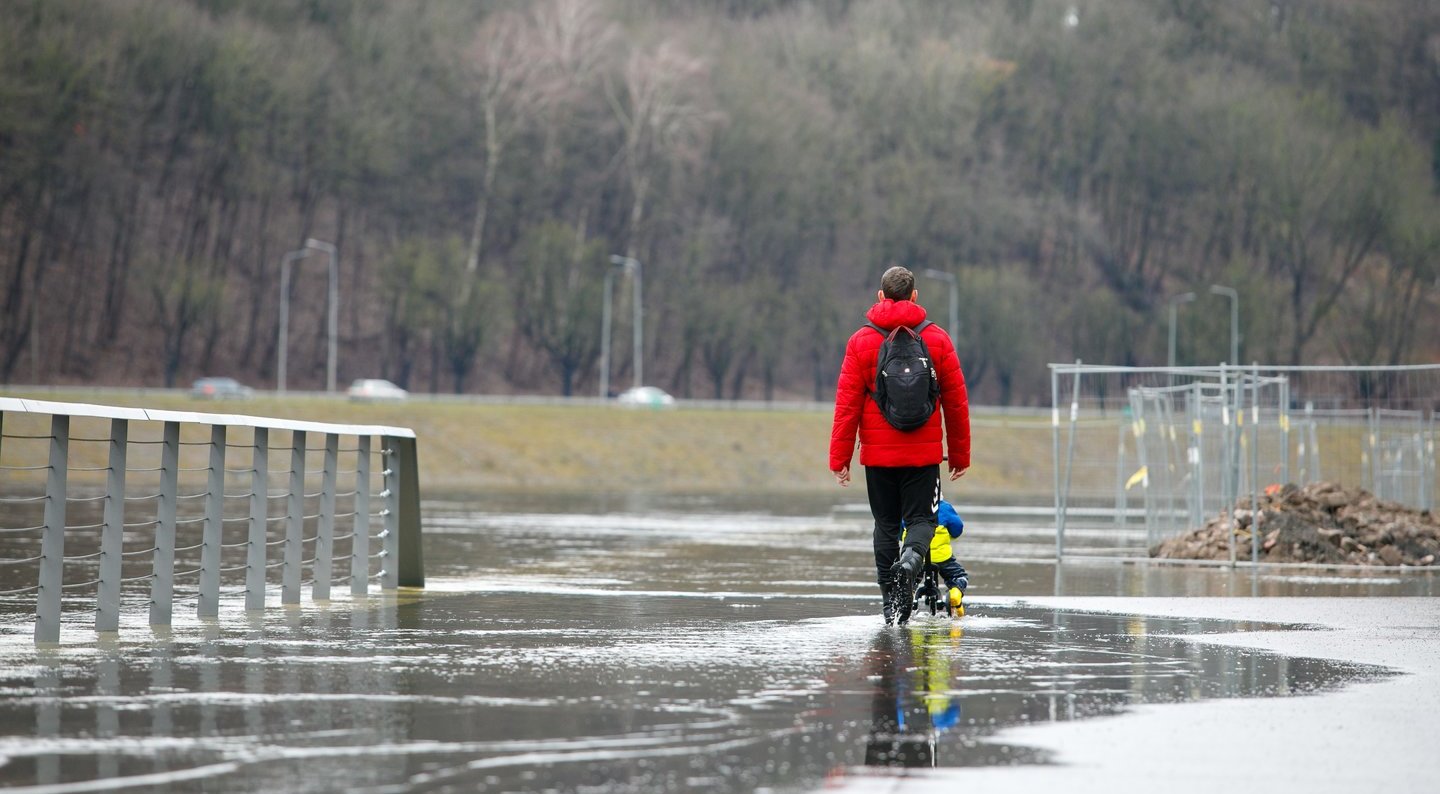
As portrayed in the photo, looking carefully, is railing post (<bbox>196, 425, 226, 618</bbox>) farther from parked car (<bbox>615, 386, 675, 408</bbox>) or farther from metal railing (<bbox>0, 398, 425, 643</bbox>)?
parked car (<bbox>615, 386, 675, 408</bbox>)

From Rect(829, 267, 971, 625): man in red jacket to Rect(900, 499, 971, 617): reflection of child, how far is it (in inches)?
5.8

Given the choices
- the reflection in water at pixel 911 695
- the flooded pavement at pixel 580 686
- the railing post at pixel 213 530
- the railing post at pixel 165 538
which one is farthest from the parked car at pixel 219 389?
the reflection in water at pixel 911 695

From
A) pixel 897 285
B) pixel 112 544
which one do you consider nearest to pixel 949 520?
pixel 897 285

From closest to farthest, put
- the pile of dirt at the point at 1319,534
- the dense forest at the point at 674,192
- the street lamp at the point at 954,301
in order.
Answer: the pile of dirt at the point at 1319,534
the dense forest at the point at 674,192
the street lamp at the point at 954,301

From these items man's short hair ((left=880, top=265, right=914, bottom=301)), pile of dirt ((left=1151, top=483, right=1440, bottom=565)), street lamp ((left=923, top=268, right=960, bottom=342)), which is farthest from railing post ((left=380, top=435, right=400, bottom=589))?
street lamp ((left=923, top=268, right=960, bottom=342))

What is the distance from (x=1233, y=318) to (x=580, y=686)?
85.4 m

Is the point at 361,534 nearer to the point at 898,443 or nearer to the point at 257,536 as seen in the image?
the point at 257,536

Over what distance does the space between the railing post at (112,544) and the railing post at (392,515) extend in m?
3.57

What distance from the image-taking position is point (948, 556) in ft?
40.0

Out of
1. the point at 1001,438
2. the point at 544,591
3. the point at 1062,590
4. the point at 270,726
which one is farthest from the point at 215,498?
the point at 1001,438

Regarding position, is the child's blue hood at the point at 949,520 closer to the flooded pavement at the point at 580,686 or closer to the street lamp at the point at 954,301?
the flooded pavement at the point at 580,686

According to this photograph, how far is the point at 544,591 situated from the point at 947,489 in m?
41.5

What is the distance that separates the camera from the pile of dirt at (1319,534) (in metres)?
19.4

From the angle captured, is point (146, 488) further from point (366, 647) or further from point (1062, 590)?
point (366, 647)
